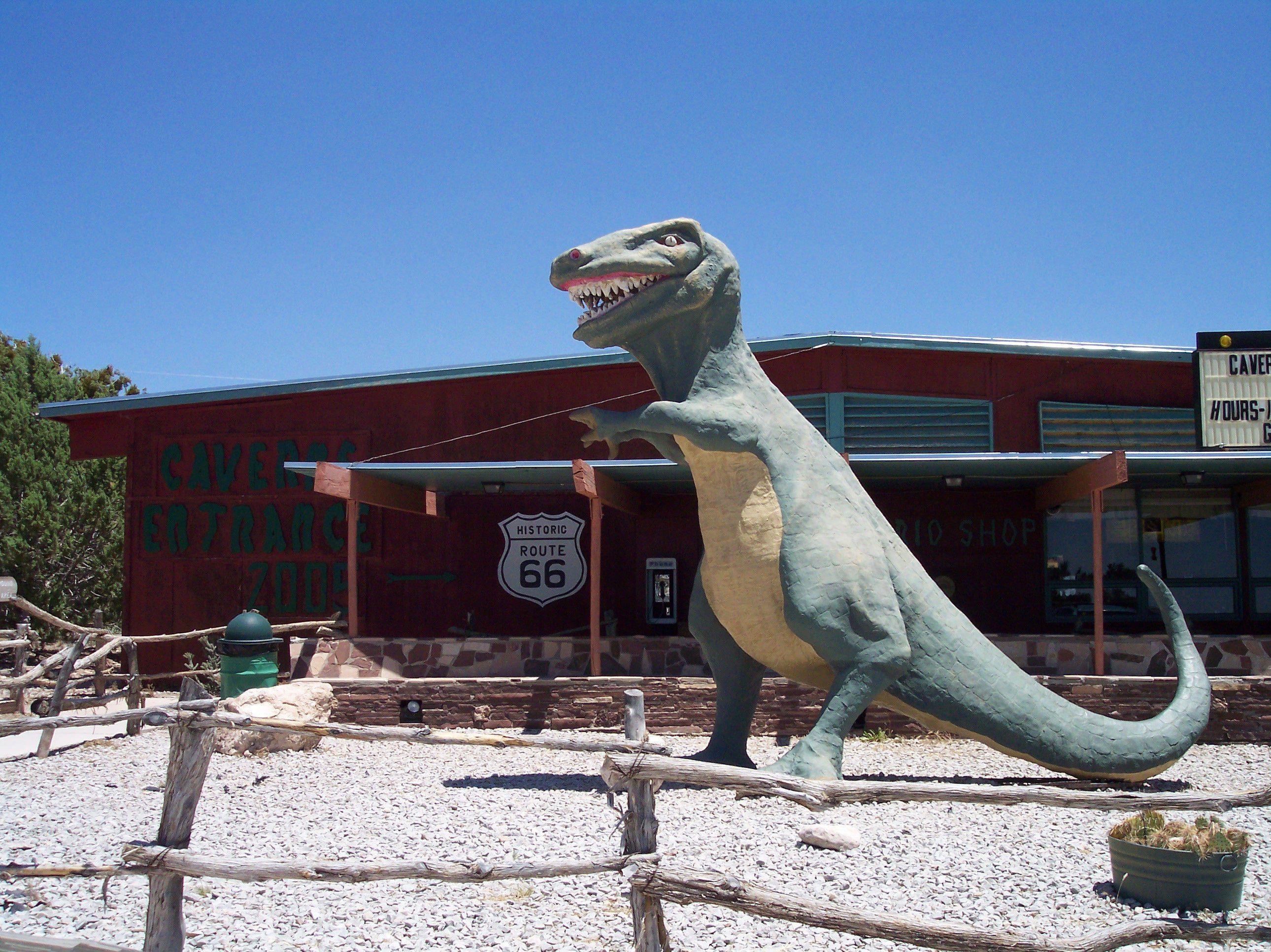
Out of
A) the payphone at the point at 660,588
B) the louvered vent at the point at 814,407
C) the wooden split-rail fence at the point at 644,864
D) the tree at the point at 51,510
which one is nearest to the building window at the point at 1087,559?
the louvered vent at the point at 814,407

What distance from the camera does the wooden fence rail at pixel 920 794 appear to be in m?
3.31

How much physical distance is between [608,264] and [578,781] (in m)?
3.47

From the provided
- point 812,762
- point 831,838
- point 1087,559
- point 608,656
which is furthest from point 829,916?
point 1087,559

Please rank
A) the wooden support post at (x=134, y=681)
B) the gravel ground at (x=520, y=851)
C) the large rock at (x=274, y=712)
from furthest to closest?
the wooden support post at (x=134, y=681), the large rock at (x=274, y=712), the gravel ground at (x=520, y=851)

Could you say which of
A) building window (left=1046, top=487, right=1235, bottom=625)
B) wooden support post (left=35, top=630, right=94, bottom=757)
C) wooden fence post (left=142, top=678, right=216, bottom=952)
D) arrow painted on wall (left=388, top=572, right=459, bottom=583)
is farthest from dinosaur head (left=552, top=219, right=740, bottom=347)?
building window (left=1046, top=487, right=1235, bottom=625)

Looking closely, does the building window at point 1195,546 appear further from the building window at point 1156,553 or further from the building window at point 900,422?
the building window at point 900,422

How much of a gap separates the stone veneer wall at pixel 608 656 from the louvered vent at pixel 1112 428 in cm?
308

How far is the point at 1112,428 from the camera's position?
12.5 meters

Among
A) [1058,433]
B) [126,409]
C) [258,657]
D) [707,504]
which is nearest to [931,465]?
[1058,433]

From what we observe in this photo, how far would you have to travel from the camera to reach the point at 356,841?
4.97m

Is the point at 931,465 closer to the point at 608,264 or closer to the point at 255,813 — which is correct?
the point at 608,264

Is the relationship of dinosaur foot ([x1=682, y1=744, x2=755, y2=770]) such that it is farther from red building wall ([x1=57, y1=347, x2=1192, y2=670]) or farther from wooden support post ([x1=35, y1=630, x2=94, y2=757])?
red building wall ([x1=57, y1=347, x2=1192, y2=670])

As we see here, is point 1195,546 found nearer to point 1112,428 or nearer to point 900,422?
point 1112,428

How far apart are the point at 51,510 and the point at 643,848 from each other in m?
18.5
